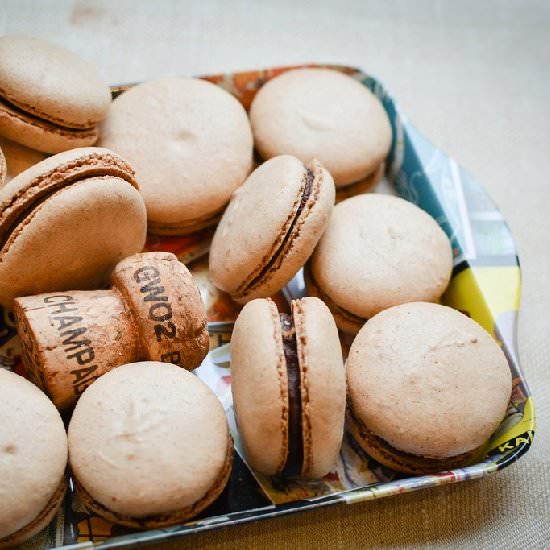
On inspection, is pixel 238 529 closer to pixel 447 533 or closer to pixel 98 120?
pixel 447 533

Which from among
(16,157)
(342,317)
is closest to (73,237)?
(16,157)

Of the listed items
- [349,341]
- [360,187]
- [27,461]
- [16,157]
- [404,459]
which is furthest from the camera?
[360,187]

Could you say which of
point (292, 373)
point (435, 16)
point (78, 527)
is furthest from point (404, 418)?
point (435, 16)

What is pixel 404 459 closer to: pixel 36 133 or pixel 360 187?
pixel 360 187

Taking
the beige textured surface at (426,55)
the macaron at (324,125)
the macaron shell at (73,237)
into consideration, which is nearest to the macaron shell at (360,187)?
the macaron at (324,125)

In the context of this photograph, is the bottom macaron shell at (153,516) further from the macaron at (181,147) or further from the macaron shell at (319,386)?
the macaron at (181,147)

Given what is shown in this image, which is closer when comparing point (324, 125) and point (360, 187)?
point (324, 125)
